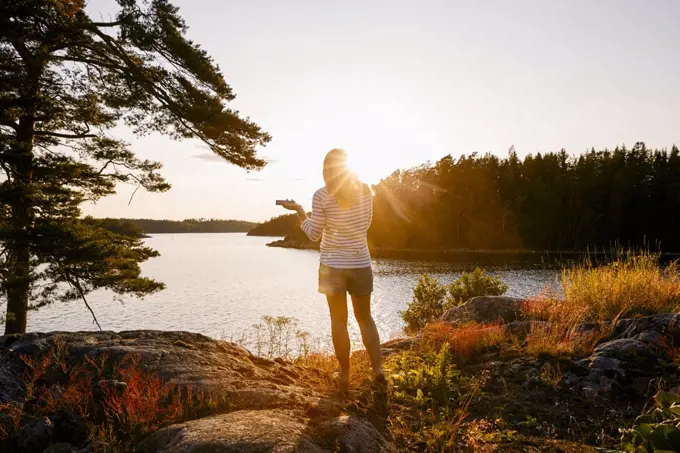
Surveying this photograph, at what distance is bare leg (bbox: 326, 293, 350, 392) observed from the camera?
3904mm

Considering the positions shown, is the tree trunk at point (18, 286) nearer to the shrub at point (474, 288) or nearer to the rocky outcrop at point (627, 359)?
the rocky outcrop at point (627, 359)

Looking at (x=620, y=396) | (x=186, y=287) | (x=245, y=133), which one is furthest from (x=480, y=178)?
(x=620, y=396)

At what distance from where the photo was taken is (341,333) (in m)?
3.97

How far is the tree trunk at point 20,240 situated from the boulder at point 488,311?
9.49 metres

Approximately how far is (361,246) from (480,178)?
7366cm

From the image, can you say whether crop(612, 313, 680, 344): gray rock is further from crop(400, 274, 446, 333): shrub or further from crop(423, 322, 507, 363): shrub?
crop(400, 274, 446, 333): shrub

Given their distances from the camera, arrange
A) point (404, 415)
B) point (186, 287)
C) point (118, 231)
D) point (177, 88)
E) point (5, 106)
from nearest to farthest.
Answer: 1. point (404, 415)
2. point (5, 106)
3. point (177, 88)
4. point (118, 231)
5. point (186, 287)

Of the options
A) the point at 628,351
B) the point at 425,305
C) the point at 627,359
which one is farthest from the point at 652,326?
the point at 425,305

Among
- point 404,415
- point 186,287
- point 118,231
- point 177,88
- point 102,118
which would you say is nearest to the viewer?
point 404,415

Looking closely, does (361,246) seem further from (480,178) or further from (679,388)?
(480,178)

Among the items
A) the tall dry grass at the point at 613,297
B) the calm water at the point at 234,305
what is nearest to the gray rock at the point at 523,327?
the tall dry grass at the point at 613,297

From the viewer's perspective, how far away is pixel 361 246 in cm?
393

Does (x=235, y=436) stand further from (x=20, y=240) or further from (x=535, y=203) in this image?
(x=535, y=203)

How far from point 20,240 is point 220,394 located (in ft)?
29.3
